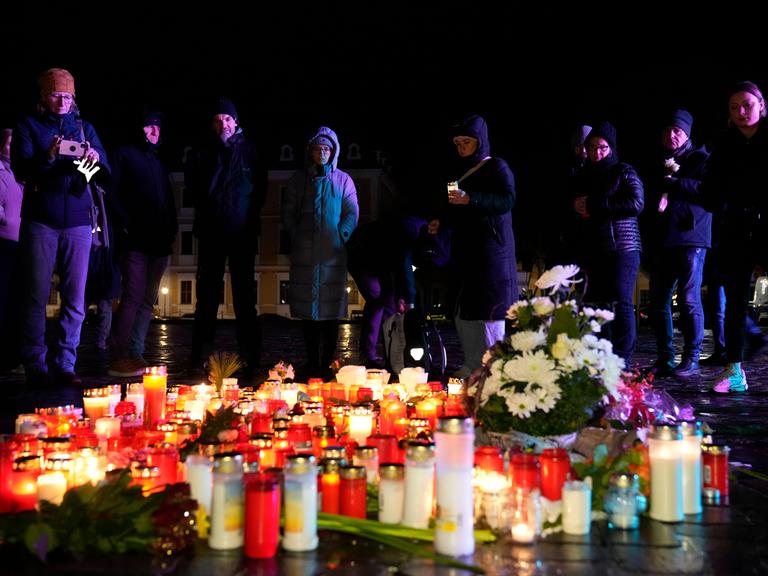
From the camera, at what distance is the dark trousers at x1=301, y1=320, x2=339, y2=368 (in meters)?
6.62

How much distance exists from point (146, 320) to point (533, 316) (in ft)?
14.9

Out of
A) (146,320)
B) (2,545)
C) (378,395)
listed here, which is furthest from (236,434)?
(146,320)

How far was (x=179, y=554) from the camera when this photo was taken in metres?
2.13

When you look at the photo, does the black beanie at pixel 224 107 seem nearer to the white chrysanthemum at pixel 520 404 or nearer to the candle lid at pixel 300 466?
the white chrysanthemum at pixel 520 404

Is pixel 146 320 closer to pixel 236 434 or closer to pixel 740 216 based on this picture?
pixel 236 434

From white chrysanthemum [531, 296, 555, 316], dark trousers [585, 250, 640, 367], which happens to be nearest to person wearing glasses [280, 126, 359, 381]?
dark trousers [585, 250, 640, 367]

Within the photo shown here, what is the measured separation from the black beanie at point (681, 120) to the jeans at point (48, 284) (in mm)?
4852

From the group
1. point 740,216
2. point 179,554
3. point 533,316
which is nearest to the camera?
point 179,554

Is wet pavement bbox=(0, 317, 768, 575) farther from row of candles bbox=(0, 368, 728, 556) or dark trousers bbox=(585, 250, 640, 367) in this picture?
dark trousers bbox=(585, 250, 640, 367)

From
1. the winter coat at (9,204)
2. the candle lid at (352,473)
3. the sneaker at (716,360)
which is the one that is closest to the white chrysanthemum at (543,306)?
the candle lid at (352,473)

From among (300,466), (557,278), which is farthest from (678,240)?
(300,466)

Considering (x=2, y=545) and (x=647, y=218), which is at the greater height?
(x=647, y=218)

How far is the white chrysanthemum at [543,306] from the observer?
10.1ft

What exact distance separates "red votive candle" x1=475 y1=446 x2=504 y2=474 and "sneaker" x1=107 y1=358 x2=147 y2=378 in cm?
454
